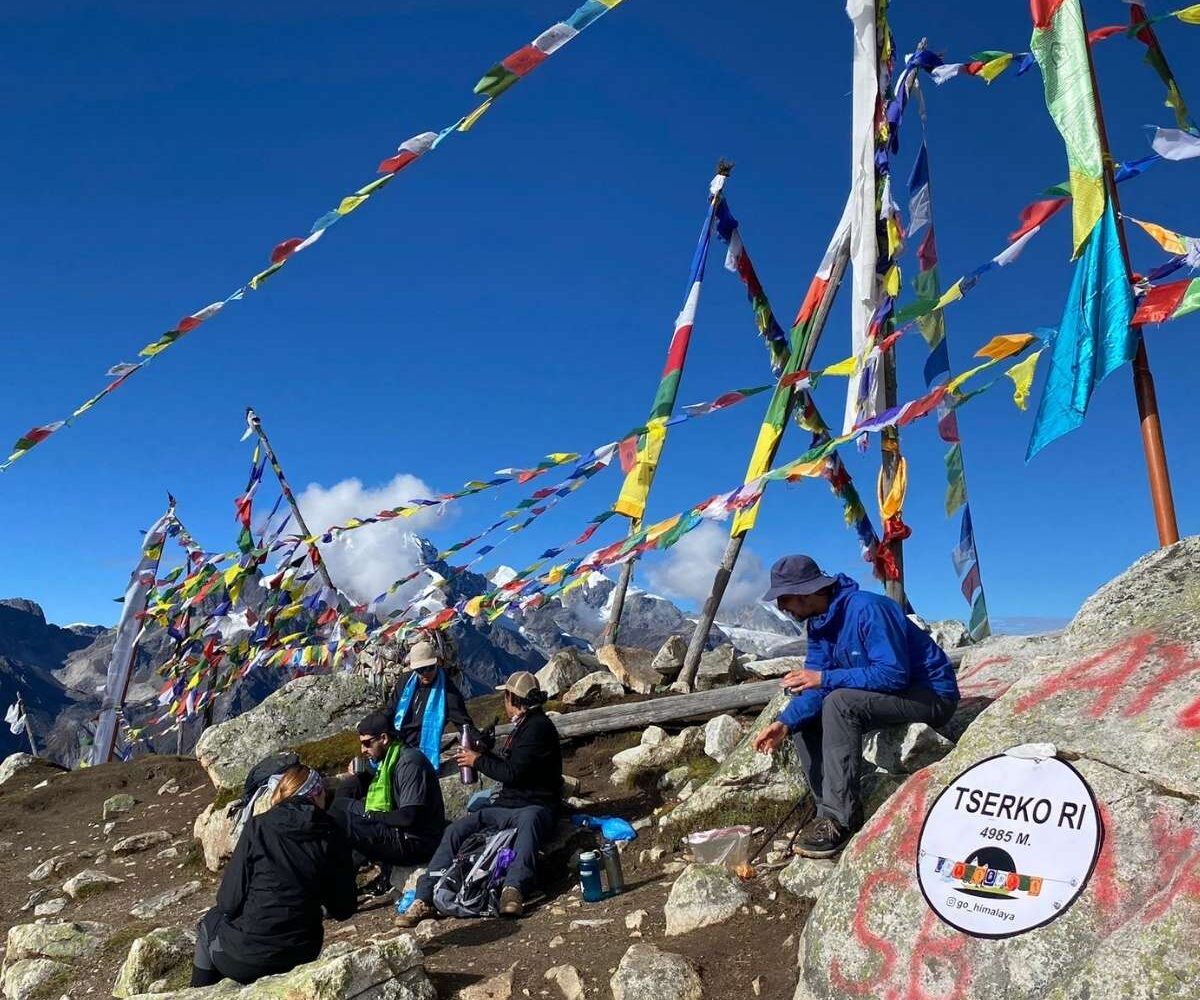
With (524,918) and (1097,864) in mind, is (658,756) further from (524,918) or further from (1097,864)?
(1097,864)

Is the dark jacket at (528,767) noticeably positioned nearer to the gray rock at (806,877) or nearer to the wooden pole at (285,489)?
the gray rock at (806,877)

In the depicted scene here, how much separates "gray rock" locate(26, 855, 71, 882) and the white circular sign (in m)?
12.8

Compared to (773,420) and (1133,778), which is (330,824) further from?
(773,420)

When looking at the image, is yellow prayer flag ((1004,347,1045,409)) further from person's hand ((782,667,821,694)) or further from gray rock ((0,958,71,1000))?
gray rock ((0,958,71,1000))

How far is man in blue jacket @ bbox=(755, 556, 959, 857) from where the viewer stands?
18.8 feet

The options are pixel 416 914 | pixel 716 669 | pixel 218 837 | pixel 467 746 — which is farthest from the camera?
pixel 716 669

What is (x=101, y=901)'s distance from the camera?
10.4 m

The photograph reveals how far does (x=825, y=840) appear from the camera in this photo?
562 centimetres

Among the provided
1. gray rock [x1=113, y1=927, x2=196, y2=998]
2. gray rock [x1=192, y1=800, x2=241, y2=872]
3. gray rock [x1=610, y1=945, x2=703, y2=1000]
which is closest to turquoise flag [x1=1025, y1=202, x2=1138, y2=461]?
gray rock [x1=610, y1=945, x2=703, y2=1000]

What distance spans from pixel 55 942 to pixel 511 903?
4835 millimetres

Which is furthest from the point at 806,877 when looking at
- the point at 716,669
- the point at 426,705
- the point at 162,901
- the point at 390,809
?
the point at 162,901

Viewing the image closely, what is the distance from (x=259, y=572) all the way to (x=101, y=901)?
10.3m

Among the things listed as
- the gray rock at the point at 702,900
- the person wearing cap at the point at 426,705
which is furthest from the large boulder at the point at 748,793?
the person wearing cap at the point at 426,705

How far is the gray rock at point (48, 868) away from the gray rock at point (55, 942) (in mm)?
4167
